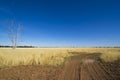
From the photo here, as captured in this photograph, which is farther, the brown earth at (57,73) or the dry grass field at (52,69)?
the dry grass field at (52,69)

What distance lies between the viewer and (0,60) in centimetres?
1238

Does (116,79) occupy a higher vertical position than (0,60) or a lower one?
lower

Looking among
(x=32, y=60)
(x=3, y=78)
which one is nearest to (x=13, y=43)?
(x=32, y=60)

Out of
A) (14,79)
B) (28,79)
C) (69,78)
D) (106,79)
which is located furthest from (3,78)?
(106,79)

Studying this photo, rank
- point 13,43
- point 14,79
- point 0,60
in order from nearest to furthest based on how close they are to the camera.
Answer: point 14,79 < point 0,60 < point 13,43

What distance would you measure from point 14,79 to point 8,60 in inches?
211

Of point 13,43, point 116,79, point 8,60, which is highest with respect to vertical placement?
point 13,43

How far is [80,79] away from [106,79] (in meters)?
1.56

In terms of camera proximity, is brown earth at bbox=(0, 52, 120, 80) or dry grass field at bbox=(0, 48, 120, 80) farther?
dry grass field at bbox=(0, 48, 120, 80)

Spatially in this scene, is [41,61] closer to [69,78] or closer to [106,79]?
[69,78]

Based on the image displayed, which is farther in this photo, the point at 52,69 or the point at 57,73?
the point at 52,69

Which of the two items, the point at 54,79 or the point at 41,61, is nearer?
the point at 54,79

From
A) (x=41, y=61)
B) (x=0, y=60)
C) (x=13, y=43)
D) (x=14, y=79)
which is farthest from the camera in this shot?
(x=13, y=43)

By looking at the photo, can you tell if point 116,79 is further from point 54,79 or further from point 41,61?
point 41,61
